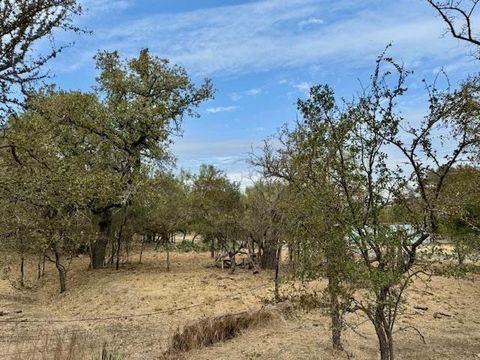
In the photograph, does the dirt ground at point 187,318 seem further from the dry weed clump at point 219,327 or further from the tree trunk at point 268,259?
the tree trunk at point 268,259

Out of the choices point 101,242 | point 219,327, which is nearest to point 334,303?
point 219,327

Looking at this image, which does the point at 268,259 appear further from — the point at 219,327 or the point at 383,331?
the point at 383,331

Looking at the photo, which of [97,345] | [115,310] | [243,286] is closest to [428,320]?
[243,286]

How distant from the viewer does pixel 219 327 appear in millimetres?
9484

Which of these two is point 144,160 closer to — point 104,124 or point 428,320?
point 104,124

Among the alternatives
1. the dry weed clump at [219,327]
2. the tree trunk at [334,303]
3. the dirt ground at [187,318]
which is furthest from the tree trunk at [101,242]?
the tree trunk at [334,303]

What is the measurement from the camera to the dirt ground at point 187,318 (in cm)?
845

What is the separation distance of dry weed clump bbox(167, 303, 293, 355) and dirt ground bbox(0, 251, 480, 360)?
0.21m

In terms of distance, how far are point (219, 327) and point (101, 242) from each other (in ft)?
41.3

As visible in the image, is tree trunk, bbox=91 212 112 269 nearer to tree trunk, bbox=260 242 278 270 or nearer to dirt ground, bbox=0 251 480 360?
dirt ground, bbox=0 251 480 360

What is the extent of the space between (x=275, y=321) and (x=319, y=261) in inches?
200

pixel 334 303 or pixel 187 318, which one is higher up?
pixel 334 303

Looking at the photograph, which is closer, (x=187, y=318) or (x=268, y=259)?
(x=187, y=318)

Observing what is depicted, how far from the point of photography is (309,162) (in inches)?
252
